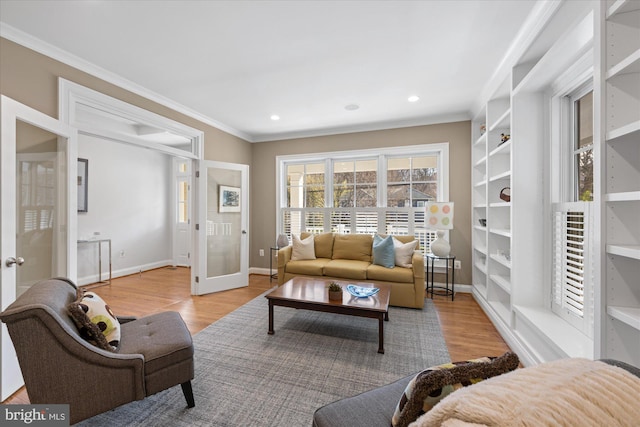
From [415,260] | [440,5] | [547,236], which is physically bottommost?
[415,260]

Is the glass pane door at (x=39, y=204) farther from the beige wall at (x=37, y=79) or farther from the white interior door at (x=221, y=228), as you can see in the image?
the white interior door at (x=221, y=228)

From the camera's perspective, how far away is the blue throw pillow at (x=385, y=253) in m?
3.62

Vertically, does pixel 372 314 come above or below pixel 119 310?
above

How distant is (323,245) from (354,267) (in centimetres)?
83

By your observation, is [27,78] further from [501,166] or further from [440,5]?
[501,166]

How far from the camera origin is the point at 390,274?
3.41 m

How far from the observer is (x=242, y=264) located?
437 centimetres

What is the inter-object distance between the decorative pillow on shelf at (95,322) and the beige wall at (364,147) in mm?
3513

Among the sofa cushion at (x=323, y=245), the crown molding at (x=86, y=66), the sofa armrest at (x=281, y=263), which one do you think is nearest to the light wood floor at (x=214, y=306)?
the sofa armrest at (x=281, y=263)

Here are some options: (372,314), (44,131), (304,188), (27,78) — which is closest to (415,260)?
(372,314)

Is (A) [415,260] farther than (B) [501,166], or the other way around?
(A) [415,260]

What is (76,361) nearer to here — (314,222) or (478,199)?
(314,222)

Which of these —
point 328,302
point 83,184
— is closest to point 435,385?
point 328,302

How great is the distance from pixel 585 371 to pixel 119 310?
4101mm
